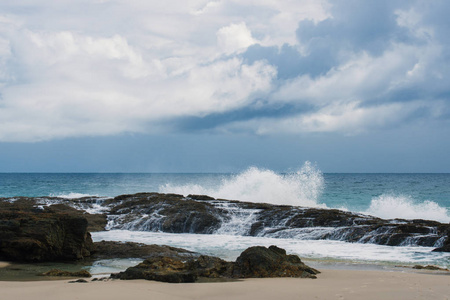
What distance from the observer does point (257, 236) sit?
667 inches

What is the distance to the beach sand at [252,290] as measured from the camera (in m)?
5.57

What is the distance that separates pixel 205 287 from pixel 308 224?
11.7 m

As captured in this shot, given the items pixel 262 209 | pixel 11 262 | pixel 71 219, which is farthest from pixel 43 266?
pixel 262 209

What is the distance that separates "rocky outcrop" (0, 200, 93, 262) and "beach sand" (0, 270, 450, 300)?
3.07 meters

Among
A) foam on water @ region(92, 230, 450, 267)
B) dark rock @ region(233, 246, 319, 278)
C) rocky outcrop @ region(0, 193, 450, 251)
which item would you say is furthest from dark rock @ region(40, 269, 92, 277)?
rocky outcrop @ region(0, 193, 450, 251)

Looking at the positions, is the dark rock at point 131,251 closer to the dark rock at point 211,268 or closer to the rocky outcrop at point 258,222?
the dark rock at point 211,268

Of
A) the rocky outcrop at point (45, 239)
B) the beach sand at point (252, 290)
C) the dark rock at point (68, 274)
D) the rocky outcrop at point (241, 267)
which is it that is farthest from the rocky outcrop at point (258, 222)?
the dark rock at point (68, 274)

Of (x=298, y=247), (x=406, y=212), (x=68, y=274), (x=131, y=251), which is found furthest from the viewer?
(x=406, y=212)

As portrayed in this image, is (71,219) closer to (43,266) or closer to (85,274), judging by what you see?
(43,266)

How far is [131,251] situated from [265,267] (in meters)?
4.70

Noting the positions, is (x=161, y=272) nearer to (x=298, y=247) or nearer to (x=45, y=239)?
(x=45, y=239)

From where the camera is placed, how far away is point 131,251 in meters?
11.2

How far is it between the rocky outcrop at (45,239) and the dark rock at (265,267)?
15.5 ft

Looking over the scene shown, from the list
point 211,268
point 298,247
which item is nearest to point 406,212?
point 298,247
